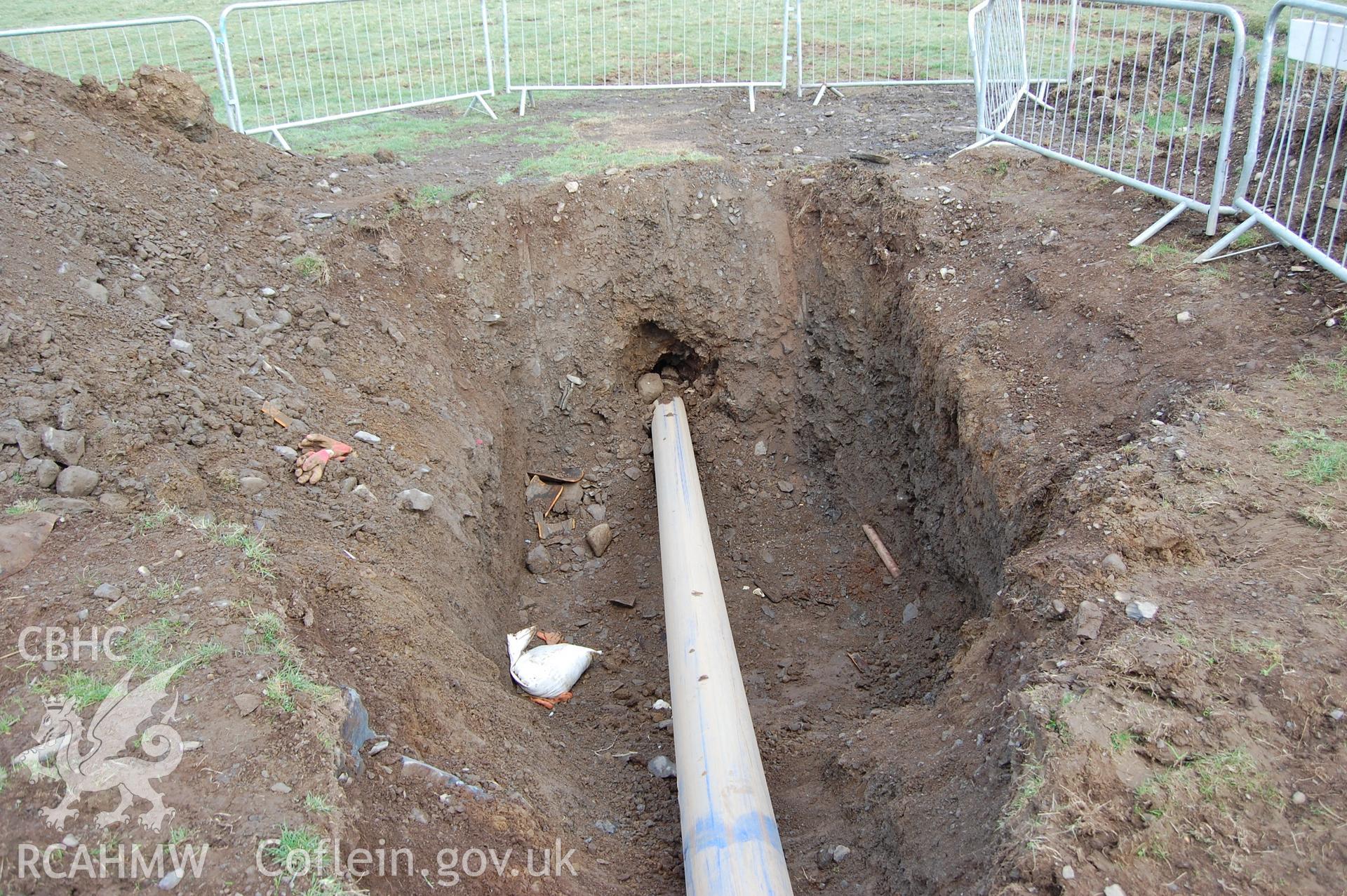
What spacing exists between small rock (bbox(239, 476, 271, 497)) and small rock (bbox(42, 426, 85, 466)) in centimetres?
67

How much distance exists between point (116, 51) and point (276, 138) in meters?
5.00

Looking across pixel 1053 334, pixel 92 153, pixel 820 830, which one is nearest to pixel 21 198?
pixel 92 153

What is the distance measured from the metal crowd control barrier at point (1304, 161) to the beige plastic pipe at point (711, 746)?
Answer: 138 inches

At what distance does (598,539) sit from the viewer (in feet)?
20.7

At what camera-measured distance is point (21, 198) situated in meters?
4.84

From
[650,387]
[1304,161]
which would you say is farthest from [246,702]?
[1304,161]

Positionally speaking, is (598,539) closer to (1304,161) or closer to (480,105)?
(1304,161)

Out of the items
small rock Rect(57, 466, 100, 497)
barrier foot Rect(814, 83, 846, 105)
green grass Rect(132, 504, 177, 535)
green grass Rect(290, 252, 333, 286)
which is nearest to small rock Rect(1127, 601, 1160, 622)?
green grass Rect(132, 504, 177, 535)

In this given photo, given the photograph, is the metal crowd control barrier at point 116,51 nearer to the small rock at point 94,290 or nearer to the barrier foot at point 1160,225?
the small rock at point 94,290

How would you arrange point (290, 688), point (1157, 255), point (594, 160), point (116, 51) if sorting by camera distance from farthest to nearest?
1. point (116, 51)
2. point (594, 160)
3. point (1157, 255)
4. point (290, 688)

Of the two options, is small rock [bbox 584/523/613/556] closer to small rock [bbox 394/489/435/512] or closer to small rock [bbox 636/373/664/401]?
small rock [bbox 636/373/664/401]

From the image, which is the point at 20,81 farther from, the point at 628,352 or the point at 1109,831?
the point at 1109,831

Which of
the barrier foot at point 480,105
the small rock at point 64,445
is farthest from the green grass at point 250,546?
the barrier foot at point 480,105

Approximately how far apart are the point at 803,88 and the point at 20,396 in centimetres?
825
